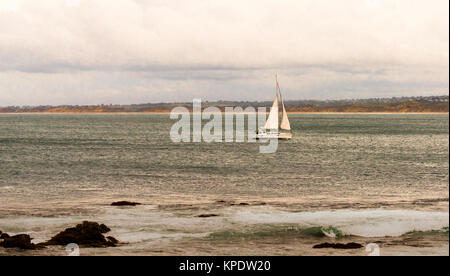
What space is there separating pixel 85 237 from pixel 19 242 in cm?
306

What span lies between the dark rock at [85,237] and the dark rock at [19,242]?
882 mm

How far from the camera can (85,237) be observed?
77.4 ft

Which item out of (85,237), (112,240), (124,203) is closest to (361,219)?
(112,240)

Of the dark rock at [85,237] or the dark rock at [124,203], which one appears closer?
the dark rock at [85,237]

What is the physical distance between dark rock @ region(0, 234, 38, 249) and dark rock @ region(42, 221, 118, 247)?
34.7 inches

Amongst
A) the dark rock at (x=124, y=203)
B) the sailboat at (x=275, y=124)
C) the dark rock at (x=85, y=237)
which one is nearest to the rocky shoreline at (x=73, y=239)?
the dark rock at (x=85, y=237)

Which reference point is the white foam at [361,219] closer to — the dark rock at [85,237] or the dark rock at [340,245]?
the dark rock at [340,245]

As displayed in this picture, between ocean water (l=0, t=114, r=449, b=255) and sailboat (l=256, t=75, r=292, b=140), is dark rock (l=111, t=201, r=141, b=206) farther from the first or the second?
sailboat (l=256, t=75, r=292, b=140)

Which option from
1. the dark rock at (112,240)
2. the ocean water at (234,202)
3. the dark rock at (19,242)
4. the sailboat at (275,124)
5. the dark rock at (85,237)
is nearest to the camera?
the dark rock at (19,242)

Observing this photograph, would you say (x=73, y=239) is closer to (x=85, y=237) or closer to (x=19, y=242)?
(x=85, y=237)

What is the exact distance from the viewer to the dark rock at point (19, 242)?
22188mm

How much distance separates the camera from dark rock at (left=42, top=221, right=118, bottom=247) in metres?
23.1
